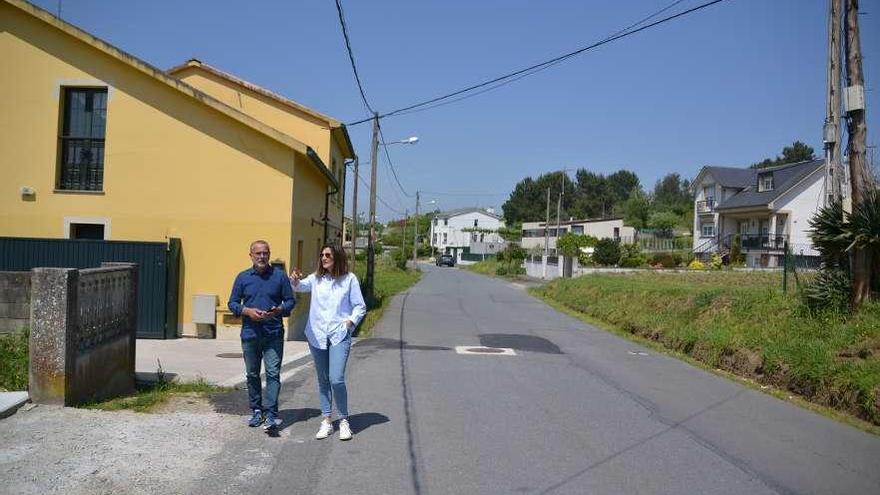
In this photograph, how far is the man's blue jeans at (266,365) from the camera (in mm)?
6484

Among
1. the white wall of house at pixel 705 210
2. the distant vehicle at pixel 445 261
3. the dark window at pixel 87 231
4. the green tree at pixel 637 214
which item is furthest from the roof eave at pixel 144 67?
the distant vehicle at pixel 445 261

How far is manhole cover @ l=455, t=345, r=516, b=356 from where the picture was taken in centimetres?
1292

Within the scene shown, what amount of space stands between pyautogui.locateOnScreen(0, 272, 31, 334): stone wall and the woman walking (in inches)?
198

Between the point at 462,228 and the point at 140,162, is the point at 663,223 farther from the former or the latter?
the point at 140,162

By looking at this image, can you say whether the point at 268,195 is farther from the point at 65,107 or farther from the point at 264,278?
the point at 264,278

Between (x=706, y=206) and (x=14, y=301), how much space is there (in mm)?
52005

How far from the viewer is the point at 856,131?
37.8 feet

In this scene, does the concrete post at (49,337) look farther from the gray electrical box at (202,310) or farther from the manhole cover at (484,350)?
the manhole cover at (484,350)

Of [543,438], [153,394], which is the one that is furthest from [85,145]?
[543,438]

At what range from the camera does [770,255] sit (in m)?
41.1

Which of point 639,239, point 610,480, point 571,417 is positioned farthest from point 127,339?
point 639,239

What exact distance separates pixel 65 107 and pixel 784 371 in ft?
45.1

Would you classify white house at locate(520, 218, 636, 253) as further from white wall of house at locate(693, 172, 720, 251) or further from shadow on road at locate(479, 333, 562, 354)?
shadow on road at locate(479, 333, 562, 354)

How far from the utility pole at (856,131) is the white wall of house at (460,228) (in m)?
102
